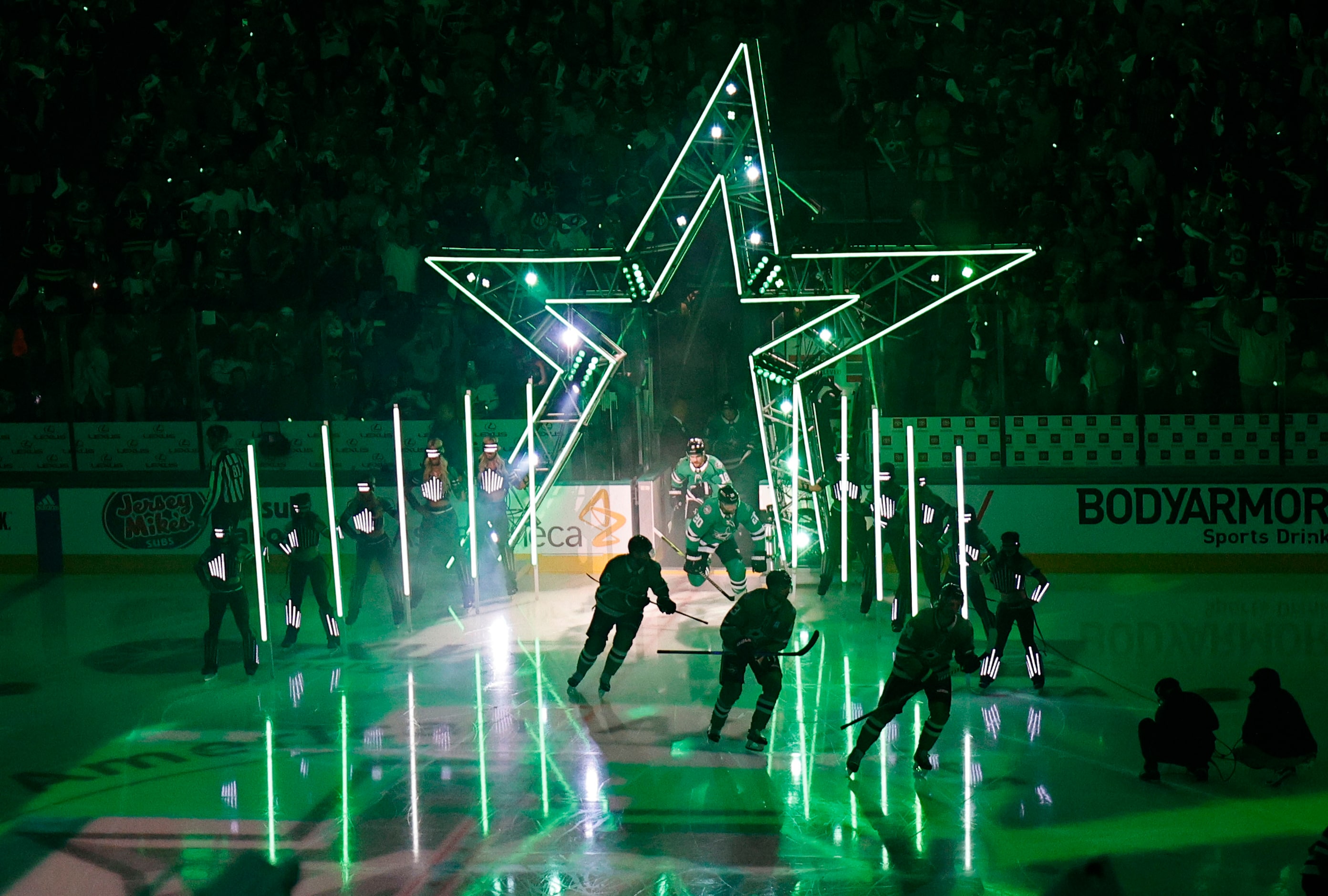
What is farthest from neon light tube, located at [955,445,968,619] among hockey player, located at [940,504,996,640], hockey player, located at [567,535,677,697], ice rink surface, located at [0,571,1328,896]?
hockey player, located at [567,535,677,697]

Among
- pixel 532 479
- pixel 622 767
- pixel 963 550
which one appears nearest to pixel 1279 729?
pixel 963 550

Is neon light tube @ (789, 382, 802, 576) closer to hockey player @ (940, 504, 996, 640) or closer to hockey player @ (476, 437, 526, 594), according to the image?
hockey player @ (940, 504, 996, 640)

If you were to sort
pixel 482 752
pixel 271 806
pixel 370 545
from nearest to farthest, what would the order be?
pixel 271 806
pixel 482 752
pixel 370 545

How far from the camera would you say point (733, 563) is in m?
18.0

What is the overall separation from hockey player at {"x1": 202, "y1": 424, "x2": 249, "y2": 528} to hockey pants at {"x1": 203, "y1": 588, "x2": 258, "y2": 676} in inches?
96.1

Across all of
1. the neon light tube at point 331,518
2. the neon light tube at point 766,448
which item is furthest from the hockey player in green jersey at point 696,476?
the neon light tube at point 331,518

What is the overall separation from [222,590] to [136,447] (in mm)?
7099

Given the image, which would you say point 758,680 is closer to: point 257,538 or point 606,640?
point 606,640

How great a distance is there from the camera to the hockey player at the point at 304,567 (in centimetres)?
1612

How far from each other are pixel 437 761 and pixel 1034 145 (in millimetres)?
13547

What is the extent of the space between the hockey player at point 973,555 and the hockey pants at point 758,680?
3.26 m

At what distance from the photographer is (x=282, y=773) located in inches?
483

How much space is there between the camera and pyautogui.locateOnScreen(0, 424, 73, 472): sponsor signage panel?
21344 mm

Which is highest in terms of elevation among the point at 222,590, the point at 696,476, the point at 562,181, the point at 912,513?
the point at 562,181
